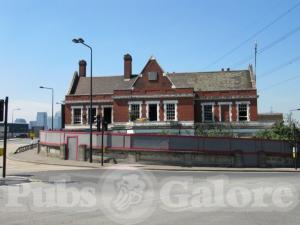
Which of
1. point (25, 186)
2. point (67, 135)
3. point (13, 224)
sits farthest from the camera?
point (67, 135)

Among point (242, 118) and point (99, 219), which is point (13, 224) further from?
point (242, 118)

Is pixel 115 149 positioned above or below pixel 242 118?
below

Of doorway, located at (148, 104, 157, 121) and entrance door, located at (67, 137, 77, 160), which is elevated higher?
doorway, located at (148, 104, 157, 121)

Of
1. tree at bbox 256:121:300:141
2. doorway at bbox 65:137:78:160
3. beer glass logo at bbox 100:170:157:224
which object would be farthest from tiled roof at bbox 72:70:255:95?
beer glass logo at bbox 100:170:157:224

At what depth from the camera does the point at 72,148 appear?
138 feet

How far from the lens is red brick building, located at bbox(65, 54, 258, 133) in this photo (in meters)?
56.0

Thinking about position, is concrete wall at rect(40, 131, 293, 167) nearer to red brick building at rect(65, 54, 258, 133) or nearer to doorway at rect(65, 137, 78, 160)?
doorway at rect(65, 137, 78, 160)

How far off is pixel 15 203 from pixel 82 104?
159 ft

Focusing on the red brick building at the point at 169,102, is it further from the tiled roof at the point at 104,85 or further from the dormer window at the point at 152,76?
the tiled roof at the point at 104,85

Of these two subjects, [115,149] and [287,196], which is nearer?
[287,196]

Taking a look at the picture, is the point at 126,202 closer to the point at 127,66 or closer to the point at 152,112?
the point at 152,112

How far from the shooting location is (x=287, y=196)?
1730cm

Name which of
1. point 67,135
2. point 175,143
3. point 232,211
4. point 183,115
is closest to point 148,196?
point 232,211

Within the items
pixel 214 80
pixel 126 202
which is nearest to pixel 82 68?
pixel 214 80
